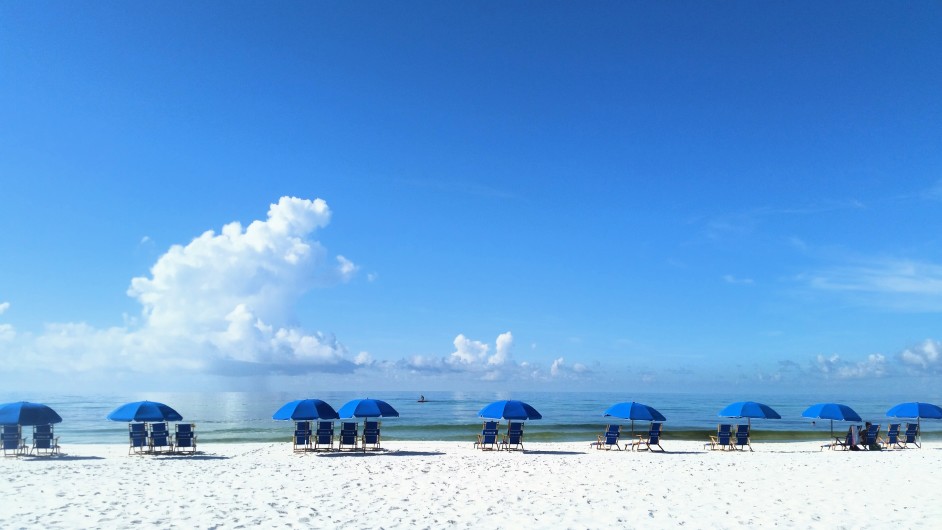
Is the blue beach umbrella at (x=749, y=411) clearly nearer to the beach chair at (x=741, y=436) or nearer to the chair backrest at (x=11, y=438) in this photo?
the beach chair at (x=741, y=436)

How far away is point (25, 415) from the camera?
18.2 metres

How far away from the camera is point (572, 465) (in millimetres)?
16141

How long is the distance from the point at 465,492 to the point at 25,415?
1388cm

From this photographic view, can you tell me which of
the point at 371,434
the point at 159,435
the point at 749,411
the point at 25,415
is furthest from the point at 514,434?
the point at 25,415

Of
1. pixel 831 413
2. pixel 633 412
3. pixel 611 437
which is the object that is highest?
pixel 633 412

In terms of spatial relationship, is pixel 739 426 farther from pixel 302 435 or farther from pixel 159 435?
pixel 159 435

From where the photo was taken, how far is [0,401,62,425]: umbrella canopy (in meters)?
18.0

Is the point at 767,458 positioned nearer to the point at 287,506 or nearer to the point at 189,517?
the point at 287,506

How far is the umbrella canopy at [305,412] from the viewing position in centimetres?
1867

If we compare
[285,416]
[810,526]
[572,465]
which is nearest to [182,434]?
[285,416]

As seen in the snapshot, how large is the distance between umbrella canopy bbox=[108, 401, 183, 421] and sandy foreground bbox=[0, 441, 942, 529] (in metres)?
1.09

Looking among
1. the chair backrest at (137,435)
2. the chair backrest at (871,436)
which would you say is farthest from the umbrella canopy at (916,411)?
the chair backrest at (137,435)

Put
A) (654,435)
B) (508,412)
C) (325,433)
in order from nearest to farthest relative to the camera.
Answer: (325,433) < (508,412) < (654,435)

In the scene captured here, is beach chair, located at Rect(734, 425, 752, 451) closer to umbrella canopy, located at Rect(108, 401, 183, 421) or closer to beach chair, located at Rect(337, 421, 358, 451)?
beach chair, located at Rect(337, 421, 358, 451)
